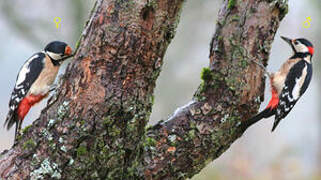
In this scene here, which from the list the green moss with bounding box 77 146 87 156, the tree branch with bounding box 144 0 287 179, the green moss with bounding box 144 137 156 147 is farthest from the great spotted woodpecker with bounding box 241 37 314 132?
the green moss with bounding box 77 146 87 156

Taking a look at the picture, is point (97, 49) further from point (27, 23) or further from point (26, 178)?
point (27, 23)

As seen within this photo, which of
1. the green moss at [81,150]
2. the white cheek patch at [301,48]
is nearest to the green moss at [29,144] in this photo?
the green moss at [81,150]

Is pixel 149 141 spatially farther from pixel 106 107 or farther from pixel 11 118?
pixel 11 118

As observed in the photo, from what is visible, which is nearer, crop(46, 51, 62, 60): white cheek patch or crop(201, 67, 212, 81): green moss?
crop(201, 67, 212, 81): green moss

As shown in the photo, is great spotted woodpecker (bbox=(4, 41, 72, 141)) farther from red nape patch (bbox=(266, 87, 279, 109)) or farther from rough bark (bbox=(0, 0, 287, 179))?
red nape patch (bbox=(266, 87, 279, 109))

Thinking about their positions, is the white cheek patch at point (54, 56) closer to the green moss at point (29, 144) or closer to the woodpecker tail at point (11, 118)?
the woodpecker tail at point (11, 118)

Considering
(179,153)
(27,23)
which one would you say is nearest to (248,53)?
(179,153)

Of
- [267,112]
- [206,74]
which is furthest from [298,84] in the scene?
[206,74]
